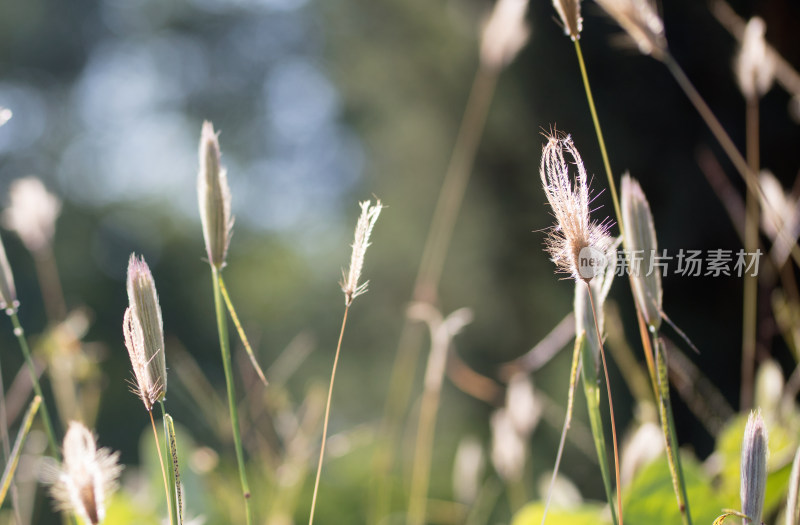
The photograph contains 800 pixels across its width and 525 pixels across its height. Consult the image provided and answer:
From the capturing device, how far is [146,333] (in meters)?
0.19

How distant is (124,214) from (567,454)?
3.53 meters

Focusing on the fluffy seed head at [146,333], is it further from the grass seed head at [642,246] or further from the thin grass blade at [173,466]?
the grass seed head at [642,246]

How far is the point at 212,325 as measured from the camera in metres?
3.10

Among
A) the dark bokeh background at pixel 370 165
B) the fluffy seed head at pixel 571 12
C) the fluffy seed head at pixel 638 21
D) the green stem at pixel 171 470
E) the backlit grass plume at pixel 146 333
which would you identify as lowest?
the green stem at pixel 171 470

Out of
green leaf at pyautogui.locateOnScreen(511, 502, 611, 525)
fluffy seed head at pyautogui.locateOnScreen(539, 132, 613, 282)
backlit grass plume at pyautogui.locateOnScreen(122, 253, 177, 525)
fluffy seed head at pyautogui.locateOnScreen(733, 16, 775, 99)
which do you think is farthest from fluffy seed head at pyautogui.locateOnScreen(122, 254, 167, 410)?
fluffy seed head at pyautogui.locateOnScreen(733, 16, 775, 99)

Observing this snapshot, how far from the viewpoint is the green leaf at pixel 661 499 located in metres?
0.33

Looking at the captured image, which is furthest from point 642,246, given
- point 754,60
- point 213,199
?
point 754,60

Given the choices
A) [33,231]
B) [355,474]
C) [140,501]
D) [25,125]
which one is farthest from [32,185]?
[25,125]

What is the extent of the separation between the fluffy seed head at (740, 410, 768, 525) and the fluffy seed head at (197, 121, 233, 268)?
0.17 metres

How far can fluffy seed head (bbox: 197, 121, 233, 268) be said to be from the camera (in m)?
0.20

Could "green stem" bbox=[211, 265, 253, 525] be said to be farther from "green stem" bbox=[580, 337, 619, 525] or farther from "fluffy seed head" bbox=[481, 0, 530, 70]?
"fluffy seed head" bbox=[481, 0, 530, 70]

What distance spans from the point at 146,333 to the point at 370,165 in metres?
2.33

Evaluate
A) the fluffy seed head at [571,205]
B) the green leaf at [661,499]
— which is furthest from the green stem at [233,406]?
the green leaf at [661,499]

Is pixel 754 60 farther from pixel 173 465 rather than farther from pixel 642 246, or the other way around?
pixel 173 465
